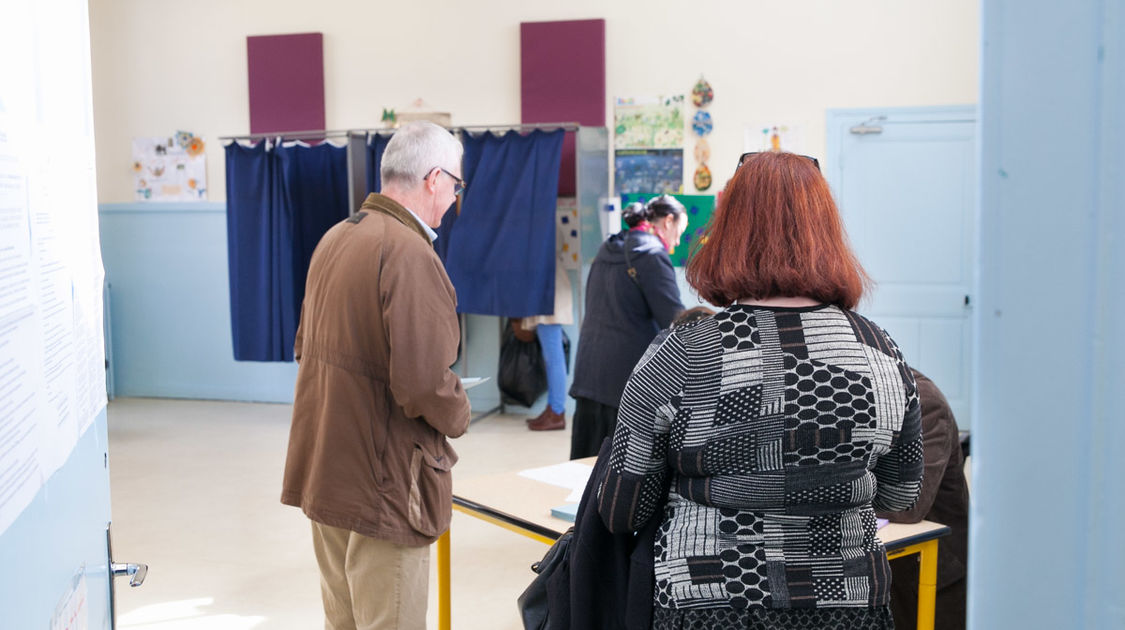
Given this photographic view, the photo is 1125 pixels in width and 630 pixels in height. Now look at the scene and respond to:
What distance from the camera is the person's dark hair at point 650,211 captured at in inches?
137

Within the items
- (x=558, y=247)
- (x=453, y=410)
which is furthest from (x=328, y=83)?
(x=453, y=410)

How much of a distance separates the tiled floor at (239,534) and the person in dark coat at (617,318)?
0.64m

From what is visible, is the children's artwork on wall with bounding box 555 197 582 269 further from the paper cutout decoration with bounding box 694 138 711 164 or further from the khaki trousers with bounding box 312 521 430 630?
the khaki trousers with bounding box 312 521 430 630

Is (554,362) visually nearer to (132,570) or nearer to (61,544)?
(132,570)

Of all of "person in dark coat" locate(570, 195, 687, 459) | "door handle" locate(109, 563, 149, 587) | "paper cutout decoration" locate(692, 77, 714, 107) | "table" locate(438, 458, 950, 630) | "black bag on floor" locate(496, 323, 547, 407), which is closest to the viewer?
"door handle" locate(109, 563, 149, 587)

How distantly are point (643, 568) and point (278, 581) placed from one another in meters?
2.42

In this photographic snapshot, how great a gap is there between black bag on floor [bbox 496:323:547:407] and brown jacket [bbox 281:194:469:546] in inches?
161

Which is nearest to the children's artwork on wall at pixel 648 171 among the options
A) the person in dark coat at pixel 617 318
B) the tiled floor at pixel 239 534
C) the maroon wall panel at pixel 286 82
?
the tiled floor at pixel 239 534

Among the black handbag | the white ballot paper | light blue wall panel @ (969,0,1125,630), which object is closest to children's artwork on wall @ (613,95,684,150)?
the white ballot paper

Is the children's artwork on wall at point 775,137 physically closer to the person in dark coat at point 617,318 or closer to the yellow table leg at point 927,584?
the person in dark coat at point 617,318

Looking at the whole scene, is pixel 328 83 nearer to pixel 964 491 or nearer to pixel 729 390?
pixel 964 491

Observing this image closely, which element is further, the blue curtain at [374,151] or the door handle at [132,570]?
the blue curtain at [374,151]

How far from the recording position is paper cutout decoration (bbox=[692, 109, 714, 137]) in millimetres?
5992

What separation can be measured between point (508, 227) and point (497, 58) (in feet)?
4.66
